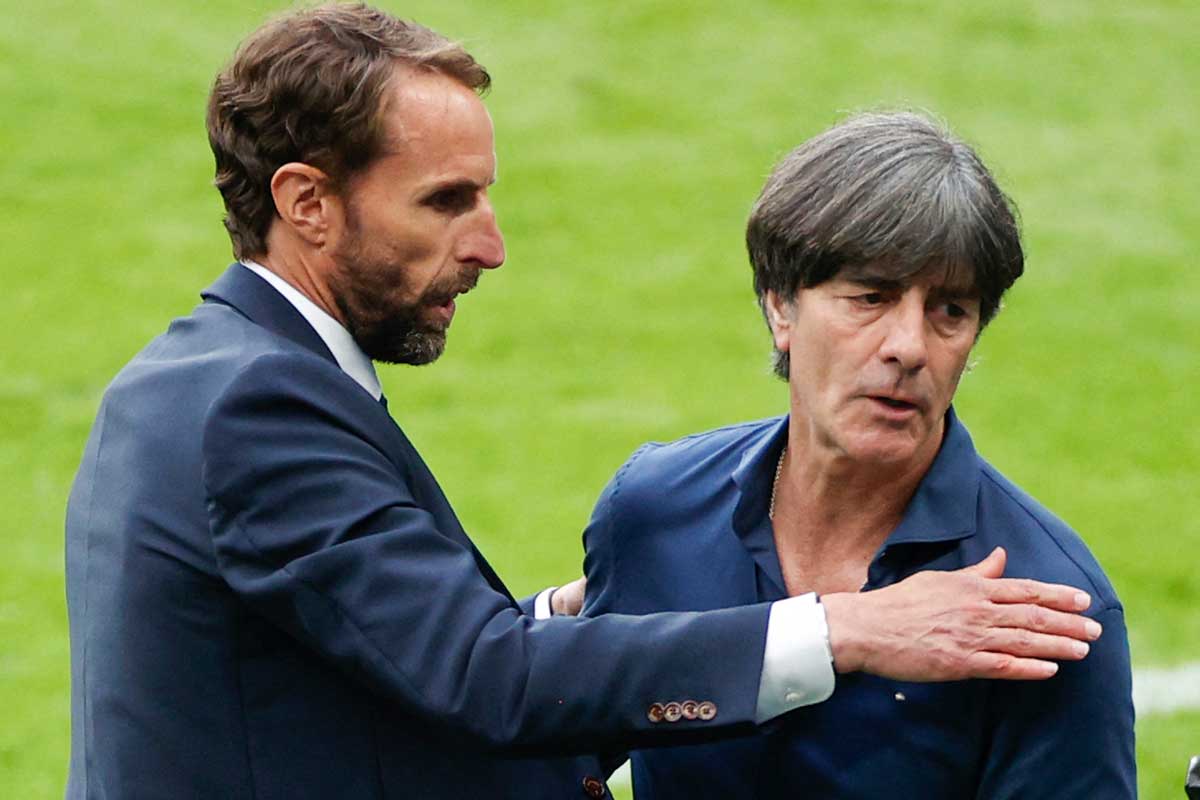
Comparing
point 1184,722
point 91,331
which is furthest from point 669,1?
point 1184,722

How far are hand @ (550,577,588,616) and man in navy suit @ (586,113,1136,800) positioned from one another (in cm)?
33

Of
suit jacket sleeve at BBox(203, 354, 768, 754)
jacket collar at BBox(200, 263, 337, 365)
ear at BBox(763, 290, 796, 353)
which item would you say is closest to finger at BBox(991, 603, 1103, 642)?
suit jacket sleeve at BBox(203, 354, 768, 754)

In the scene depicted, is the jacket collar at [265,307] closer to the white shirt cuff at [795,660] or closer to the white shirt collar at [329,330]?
the white shirt collar at [329,330]

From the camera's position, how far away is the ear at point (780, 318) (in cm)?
340

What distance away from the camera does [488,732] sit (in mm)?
2938

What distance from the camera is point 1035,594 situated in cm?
293

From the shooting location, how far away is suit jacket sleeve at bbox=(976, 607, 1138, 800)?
306 cm

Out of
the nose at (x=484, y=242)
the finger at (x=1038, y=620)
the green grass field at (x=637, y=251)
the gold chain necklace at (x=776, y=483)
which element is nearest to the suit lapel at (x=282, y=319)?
the nose at (x=484, y=242)

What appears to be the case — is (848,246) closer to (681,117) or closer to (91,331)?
(91,331)

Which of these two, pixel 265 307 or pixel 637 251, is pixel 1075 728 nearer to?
pixel 265 307

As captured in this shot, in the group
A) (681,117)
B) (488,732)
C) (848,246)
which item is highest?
(681,117)

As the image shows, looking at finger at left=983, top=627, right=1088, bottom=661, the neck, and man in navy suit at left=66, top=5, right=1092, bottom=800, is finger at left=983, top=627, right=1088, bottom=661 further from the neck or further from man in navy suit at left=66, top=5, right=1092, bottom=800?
the neck

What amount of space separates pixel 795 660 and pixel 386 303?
831 millimetres

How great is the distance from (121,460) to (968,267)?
4.14 ft
